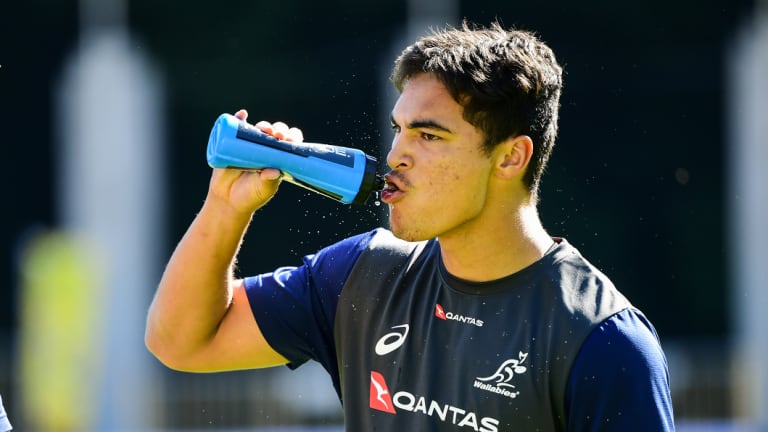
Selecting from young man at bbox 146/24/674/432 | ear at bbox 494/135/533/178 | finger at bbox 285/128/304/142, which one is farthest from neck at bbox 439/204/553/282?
finger at bbox 285/128/304/142

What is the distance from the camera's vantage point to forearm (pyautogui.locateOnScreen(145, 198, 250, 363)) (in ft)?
13.1

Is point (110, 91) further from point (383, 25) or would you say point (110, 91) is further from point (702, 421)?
point (702, 421)

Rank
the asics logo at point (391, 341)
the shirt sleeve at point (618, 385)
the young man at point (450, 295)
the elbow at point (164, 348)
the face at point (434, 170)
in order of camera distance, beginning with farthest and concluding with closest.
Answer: the elbow at point (164, 348) → the asics logo at point (391, 341) → the face at point (434, 170) → the young man at point (450, 295) → the shirt sleeve at point (618, 385)

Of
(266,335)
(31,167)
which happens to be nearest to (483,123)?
(266,335)

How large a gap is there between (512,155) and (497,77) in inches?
10.0

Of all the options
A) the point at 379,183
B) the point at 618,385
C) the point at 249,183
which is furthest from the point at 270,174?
the point at 618,385

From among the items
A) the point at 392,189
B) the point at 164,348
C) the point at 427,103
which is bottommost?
the point at 164,348

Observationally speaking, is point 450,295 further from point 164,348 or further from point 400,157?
point 164,348

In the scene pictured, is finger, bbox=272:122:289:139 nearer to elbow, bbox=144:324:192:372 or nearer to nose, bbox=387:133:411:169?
nose, bbox=387:133:411:169

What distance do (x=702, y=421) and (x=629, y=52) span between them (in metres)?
4.10

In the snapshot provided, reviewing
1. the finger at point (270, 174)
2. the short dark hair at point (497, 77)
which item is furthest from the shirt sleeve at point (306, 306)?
the short dark hair at point (497, 77)

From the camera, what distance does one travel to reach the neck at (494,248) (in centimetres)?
386

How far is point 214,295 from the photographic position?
407cm

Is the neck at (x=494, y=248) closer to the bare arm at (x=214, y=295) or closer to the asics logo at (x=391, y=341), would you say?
the asics logo at (x=391, y=341)
